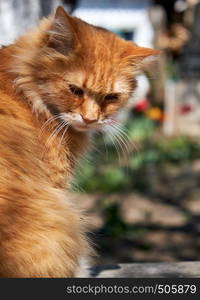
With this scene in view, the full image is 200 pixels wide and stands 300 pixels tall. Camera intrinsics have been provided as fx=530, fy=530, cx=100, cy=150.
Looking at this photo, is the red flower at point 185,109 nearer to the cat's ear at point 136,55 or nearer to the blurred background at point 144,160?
the blurred background at point 144,160

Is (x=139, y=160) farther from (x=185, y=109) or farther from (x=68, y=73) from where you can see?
(x=68, y=73)

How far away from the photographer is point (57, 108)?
103 inches

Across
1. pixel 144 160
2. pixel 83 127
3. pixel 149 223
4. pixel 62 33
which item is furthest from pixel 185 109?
pixel 62 33

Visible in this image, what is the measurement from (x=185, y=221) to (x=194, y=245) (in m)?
0.46

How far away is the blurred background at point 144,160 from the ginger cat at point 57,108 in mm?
289

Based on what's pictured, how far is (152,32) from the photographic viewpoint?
10.4 m

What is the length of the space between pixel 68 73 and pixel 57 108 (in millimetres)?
186

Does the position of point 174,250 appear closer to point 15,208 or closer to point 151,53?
point 151,53

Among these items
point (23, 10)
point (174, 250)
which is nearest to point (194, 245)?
point (174, 250)

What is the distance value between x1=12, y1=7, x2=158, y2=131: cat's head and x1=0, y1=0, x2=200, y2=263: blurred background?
361 mm

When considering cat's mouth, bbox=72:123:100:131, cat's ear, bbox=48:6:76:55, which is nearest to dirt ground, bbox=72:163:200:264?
cat's mouth, bbox=72:123:100:131

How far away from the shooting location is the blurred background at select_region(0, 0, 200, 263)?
4500 mm

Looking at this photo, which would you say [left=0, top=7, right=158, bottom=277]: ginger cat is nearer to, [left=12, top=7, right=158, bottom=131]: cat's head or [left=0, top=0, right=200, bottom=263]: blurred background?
[left=12, top=7, right=158, bottom=131]: cat's head

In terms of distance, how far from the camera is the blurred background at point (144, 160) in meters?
4.50
